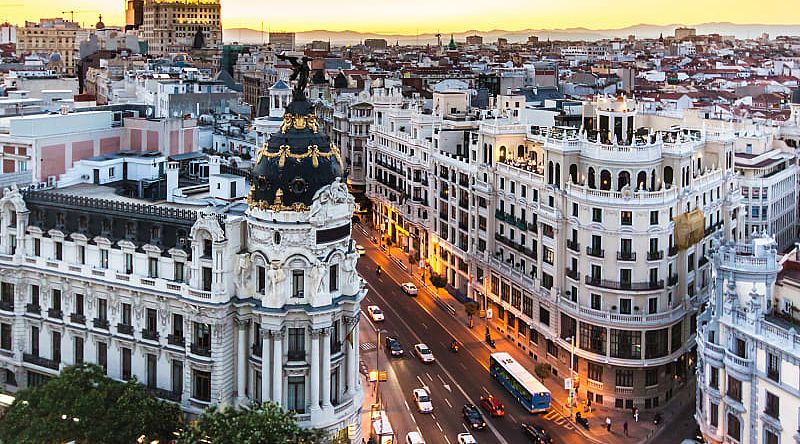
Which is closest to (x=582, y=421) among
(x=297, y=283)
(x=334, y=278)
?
(x=334, y=278)

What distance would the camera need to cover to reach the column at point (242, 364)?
3142 inches

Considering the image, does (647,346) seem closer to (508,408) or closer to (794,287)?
(508,408)

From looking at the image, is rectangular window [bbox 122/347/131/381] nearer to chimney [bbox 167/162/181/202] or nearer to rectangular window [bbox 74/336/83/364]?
rectangular window [bbox 74/336/83/364]

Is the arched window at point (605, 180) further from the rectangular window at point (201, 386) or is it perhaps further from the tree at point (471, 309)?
the rectangular window at point (201, 386)

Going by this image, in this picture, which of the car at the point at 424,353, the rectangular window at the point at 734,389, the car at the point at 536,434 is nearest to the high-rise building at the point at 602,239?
the car at the point at 536,434

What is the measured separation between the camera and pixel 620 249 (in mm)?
99938

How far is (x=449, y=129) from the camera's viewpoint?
145375 millimetres

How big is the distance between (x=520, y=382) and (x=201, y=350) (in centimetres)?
3544

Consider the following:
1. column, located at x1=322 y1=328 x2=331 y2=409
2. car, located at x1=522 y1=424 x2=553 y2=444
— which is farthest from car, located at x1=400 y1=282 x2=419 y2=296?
column, located at x1=322 y1=328 x2=331 y2=409

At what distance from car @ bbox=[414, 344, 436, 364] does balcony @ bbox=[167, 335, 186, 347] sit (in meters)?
37.4

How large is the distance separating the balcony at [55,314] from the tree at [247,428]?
22.0 meters

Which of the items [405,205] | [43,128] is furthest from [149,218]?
[405,205]

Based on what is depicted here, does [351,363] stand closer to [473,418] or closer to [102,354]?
[473,418]

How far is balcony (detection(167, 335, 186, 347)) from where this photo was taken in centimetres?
8100
